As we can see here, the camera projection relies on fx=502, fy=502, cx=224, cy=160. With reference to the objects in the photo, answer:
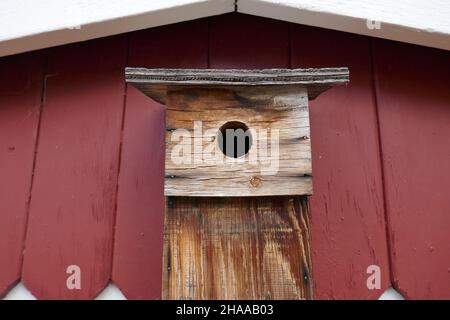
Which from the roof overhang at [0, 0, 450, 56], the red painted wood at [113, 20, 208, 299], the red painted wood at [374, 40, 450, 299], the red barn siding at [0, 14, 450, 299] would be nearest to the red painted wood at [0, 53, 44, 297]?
the red barn siding at [0, 14, 450, 299]

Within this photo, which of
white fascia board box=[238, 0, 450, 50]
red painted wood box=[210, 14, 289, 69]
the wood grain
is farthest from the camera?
red painted wood box=[210, 14, 289, 69]

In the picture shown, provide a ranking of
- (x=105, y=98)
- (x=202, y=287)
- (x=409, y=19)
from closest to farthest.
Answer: (x=202, y=287), (x=409, y=19), (x=105, y=98)

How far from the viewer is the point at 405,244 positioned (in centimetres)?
132

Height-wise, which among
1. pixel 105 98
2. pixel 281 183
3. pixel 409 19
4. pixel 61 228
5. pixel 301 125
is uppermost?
pixel 409 19

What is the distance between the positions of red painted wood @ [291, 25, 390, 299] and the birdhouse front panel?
23 centimetres

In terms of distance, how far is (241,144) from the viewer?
1252 millimetres

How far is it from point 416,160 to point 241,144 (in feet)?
1.66

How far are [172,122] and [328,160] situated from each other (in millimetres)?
465

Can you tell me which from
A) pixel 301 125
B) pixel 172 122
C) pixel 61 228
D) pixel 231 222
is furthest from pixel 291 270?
pixel 61 228

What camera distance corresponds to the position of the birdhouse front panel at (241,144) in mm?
1130

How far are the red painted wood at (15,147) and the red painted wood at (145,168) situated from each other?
0.87 feet

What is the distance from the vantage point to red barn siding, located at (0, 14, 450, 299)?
4.28ft

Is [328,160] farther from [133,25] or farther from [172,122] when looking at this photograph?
[133,25]
